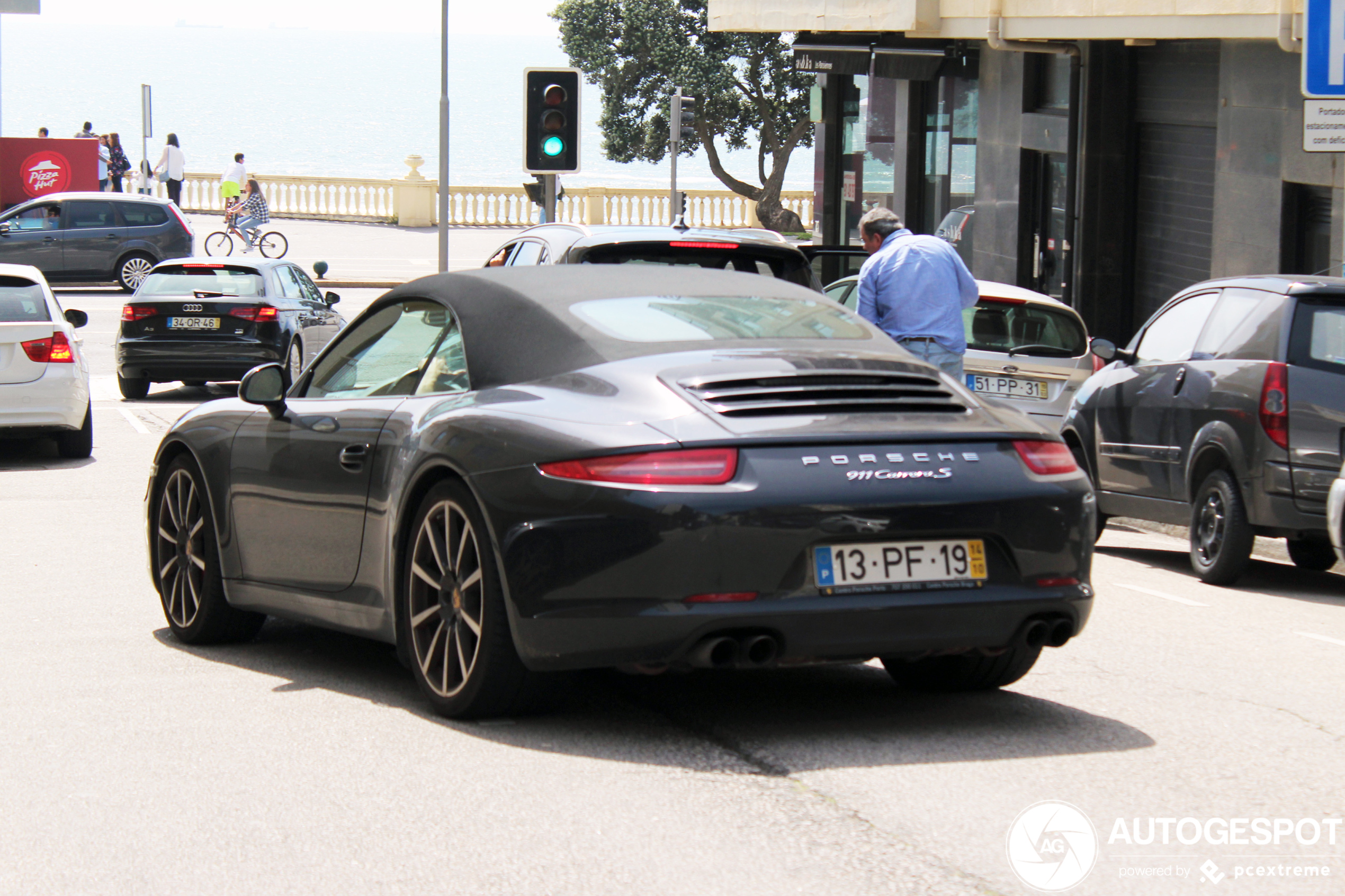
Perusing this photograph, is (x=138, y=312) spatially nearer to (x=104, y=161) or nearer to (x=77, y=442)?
(x=77, y=442)

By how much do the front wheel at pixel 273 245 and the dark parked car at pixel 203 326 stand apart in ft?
56.4

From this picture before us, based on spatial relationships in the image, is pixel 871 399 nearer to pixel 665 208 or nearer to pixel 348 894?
pixel 348 894

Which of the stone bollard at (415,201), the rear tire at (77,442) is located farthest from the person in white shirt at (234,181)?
the rear tire at (77,442)

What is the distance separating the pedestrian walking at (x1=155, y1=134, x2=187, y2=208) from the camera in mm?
43469

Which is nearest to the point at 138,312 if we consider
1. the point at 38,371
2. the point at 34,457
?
the point at 34,457

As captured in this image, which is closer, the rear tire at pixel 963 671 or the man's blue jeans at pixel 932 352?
the rear tire at pixel 963 671

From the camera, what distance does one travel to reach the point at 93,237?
31.8 m

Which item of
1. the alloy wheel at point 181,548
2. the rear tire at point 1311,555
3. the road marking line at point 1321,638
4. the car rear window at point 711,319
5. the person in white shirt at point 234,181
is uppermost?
the person in white shirt at point 234,181

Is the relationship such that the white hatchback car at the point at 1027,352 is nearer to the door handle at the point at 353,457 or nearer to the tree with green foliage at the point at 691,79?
the door handle at the point at 353,457

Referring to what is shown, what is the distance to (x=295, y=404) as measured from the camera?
6.84 meters

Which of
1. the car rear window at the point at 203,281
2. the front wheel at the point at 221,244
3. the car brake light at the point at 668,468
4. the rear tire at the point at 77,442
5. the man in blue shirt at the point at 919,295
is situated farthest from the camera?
the front wheel at the point at 221,244

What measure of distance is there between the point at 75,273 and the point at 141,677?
26746mm

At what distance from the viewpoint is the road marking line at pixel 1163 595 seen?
8.93 meters

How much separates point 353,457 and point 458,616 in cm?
85
